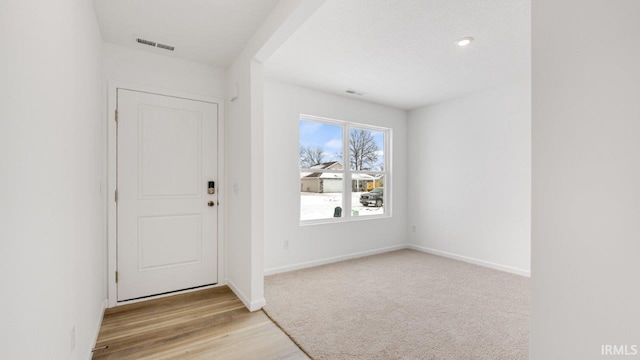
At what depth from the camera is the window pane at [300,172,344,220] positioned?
4078 mm

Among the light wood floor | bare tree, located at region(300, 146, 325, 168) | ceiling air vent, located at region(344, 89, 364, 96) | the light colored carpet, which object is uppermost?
ceiling air vent, located at region(344, 89, 364, 96)

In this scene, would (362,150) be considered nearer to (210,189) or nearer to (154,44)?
(210,189)

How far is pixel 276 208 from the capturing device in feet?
12.3

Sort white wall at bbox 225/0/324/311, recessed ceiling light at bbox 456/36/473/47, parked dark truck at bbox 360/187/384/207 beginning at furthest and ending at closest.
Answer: parked dark truck at bbox 360/187/384/207 → recessed ceiling light at bbox 456/36/473/47 → white wall at bbox 225/0/324/311

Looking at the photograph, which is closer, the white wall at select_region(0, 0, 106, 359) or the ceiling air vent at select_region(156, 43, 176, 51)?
the white wall at select_region(0, 0, 106, 359)

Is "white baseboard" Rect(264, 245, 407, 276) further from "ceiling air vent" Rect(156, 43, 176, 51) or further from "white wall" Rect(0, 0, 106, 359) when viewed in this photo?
"ceiling air vent" Rect(156, 43, 176, 51)

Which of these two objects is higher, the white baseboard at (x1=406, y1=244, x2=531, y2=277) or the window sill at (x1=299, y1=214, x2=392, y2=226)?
the window sill at (x1=299, y1=214, x2=392, y2=226)

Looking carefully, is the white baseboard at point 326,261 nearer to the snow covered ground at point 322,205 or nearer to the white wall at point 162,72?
the snow covered ground at point 322,205

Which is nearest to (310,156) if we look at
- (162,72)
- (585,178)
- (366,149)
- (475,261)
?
(366,149)

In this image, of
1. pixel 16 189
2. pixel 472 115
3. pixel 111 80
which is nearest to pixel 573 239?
pixel 16 189

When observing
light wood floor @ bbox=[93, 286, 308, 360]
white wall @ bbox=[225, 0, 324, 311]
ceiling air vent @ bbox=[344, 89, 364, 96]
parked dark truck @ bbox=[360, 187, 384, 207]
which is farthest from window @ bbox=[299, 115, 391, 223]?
light wood floor @ bbox=[93, 286, 308, 360]

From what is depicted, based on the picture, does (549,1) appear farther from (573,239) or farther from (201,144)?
(201,144)

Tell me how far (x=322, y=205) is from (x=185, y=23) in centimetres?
279

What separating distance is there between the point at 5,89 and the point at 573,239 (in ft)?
5.46
